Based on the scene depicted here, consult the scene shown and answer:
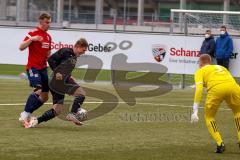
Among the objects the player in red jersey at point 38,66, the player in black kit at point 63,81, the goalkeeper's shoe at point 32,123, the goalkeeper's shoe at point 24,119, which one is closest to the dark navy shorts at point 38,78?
the player in red jersey at point 38,66

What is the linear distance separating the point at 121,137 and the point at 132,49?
1415 centimetres

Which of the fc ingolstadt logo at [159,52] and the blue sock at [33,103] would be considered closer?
the blue sock at [33,103]

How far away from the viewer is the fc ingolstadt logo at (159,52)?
2641 centimetres

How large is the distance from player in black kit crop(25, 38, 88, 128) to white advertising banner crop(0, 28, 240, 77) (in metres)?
12.7

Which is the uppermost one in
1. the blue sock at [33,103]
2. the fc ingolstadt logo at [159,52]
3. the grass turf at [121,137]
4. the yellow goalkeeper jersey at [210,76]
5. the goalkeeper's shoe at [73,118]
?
the yellow goalkeeper jersey at [210,76]

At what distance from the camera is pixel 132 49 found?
26734 millimetres

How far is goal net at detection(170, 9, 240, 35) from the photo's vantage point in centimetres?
2727

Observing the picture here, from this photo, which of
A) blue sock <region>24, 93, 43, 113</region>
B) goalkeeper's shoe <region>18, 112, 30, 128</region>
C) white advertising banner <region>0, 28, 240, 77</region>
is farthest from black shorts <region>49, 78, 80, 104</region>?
white advertising banner <region>0, 28, 240, 77</region>

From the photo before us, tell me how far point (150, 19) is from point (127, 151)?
1209 inches

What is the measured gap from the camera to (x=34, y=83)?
13898mm

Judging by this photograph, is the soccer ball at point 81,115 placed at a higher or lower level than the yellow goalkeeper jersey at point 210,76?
lower

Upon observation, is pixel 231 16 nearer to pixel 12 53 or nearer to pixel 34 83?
pixel 12 53

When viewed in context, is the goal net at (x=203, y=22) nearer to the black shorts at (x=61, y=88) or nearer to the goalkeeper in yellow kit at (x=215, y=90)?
the black shorts at (x=61, y=88)

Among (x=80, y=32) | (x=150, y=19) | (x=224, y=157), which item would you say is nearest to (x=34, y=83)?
(x=224, y=157)
